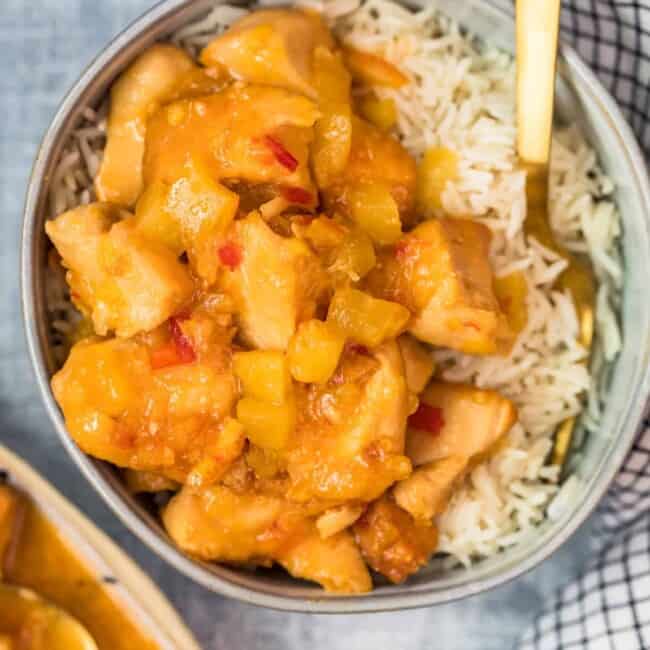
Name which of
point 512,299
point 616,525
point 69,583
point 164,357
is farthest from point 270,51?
point 616,525

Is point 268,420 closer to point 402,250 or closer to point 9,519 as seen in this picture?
point 402,250

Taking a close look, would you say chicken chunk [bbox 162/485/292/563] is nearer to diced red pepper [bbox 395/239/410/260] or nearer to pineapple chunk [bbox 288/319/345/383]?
pineapple chunk [bbox 288/319/345/383]

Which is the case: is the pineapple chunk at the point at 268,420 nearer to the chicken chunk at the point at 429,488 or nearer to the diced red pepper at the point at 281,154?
the chicken chunk at the point at 429,488

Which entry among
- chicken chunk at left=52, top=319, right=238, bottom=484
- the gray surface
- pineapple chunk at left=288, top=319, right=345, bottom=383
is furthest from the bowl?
pineapple chunk at left=288, top=319, right=345, bottom=383

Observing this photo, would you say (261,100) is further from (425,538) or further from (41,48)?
(425,538)

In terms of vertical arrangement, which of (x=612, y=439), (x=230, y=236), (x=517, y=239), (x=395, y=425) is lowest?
(x=612, y=439)

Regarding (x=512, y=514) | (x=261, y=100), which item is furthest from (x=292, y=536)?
(x=261, y=100)

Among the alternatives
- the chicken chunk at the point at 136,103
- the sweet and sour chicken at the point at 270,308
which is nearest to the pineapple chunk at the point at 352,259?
the sweet and sour chicken at the point at 270,308
